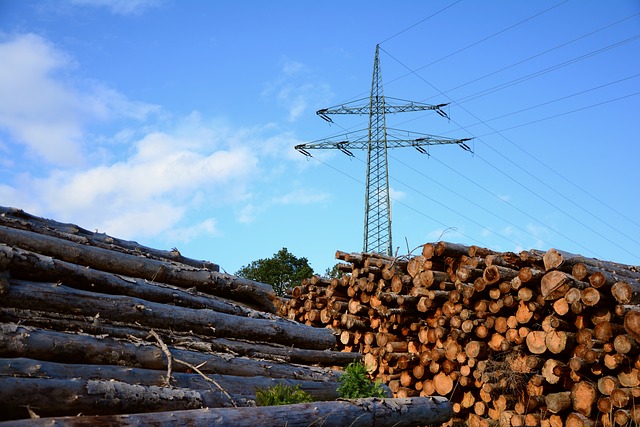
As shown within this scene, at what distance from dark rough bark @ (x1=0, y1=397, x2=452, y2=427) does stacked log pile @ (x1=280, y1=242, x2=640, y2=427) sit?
6.09 feet

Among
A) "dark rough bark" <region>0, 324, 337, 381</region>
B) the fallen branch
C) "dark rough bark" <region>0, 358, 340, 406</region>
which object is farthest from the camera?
the fallen branch

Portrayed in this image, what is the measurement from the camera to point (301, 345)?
1038 cm

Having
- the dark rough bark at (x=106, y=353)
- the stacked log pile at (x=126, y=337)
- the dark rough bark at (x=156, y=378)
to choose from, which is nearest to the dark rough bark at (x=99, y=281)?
the stacked log pile at (x=126, y=337)

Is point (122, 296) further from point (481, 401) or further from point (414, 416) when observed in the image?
point (481, 401)

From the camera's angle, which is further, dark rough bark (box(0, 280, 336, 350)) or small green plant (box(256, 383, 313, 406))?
dark rough bark (box(0, 280, 336, 350))

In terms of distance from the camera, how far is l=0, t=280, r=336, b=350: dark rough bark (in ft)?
A: 23.7

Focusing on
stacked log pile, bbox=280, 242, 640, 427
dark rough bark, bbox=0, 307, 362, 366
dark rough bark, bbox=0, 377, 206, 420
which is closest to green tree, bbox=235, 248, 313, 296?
stacked log pile, bbox=280, 242, 640, 427

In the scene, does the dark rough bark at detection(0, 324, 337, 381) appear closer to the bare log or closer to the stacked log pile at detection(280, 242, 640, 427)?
the stacked log pile at detection(280, 242, 640, 427)

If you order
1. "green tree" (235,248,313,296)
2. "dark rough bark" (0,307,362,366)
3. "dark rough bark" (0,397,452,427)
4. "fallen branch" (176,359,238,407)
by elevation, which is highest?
"green tree" (235,248,313,296)

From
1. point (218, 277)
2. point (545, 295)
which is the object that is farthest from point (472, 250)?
point (218, 277)

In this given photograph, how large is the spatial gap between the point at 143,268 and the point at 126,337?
2.32 m

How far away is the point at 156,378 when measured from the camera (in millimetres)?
6852

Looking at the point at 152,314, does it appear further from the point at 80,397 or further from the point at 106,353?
the point at 80,397

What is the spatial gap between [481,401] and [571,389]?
1.60 m
